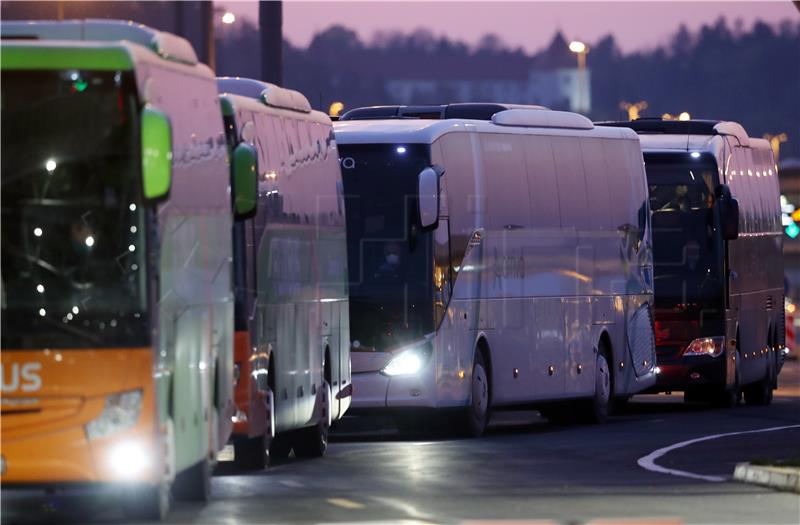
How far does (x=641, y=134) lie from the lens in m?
34.8

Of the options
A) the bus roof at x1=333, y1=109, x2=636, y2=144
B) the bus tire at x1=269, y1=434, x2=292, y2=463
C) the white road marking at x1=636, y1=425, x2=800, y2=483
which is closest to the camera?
the white road marking at x1=636, y1=425, x2=800, y2=483

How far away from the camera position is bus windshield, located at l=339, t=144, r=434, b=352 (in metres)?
25.1

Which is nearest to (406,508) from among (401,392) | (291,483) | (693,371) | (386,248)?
(291,483)

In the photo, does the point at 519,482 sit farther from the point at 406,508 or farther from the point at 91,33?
the point at 91,33

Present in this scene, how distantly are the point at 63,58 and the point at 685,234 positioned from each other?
19600 millimetres

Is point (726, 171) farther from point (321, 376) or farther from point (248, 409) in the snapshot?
point (248, 409)

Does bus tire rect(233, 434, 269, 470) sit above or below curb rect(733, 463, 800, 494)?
above

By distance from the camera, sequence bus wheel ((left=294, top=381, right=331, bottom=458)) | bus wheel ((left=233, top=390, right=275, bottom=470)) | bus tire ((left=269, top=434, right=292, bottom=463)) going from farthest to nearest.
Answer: bus tire ((left=269, top=434, right=292, bottom=463))
bus wheel ((left=294, top=381, right=331, bottom=458))
bus wheel ((left=233, top=390, right=275, bottom=470))

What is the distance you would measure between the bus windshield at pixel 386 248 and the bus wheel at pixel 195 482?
850 cm

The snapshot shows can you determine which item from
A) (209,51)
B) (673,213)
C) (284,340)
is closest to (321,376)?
(284,340)

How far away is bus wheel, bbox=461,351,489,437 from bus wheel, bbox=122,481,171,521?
35.1 ft

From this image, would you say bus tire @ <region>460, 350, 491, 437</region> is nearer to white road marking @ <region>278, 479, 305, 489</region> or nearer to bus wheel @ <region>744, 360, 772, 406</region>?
white road marking @ <region>278, 479, 305, 489</region>

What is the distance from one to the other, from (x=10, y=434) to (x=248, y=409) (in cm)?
506

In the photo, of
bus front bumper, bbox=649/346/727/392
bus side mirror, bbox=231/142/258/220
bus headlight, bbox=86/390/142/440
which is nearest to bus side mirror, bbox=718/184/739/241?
bus front bumper, bbox=649/346/727/392
